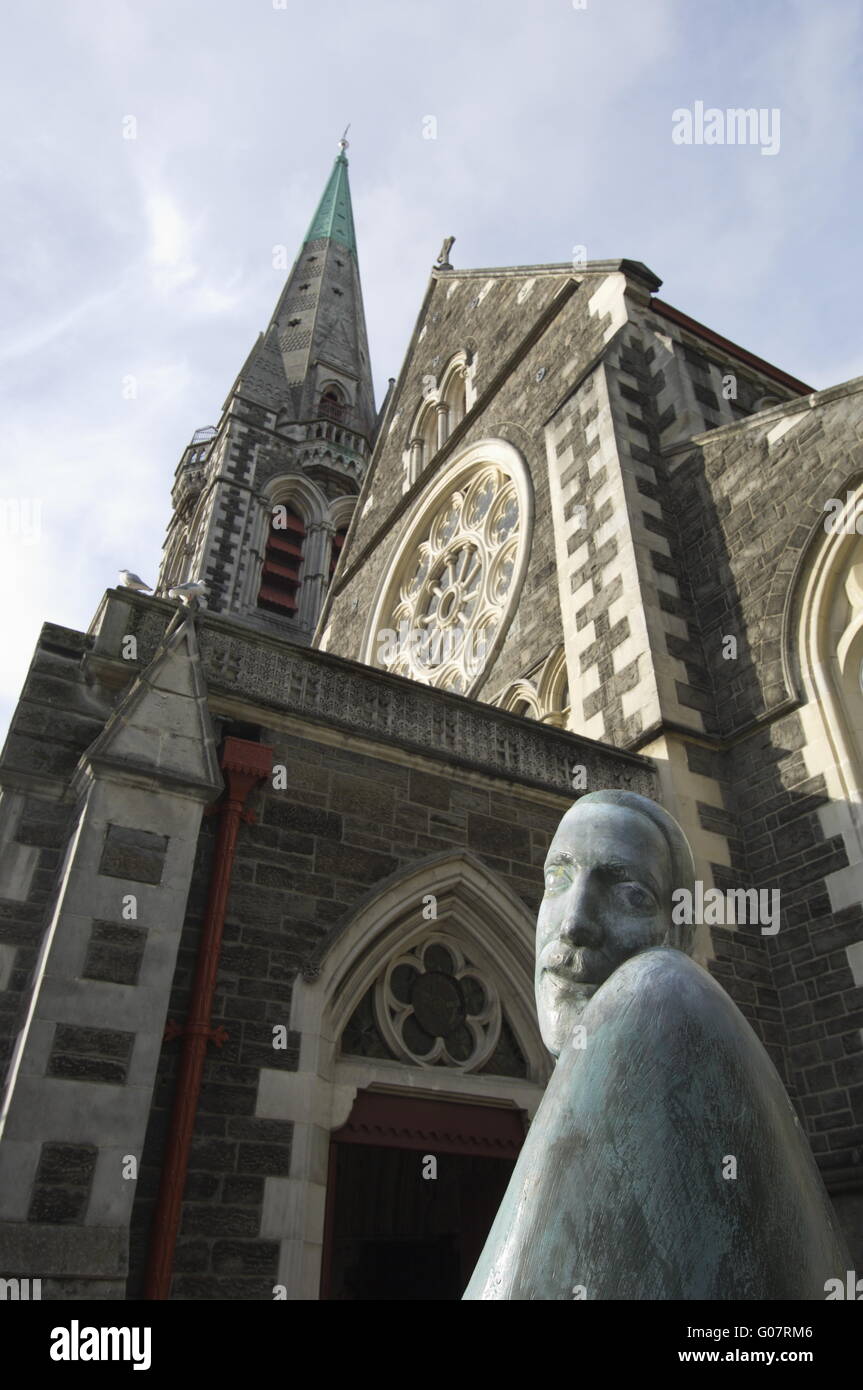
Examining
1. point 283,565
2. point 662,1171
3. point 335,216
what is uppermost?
point 335,216

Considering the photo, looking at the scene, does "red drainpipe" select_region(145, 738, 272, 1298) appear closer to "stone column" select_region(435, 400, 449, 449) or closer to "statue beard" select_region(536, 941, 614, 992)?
"statue beard" select_region(536, 941, 614, 992)

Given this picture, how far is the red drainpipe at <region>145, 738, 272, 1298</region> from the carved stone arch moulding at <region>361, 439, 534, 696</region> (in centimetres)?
632

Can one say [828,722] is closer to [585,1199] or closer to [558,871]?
[558,871]

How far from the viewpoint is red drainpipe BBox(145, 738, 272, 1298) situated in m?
4.34

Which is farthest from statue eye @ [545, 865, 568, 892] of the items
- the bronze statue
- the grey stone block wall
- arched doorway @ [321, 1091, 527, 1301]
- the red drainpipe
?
arched doorway @ [321, 1091, 527, 1301]

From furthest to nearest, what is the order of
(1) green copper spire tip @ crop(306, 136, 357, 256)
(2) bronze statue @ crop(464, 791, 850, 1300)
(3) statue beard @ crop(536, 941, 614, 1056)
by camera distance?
1. (1) green copper spire tip @ crop(306, 136, 357, 256)
2. (3) statue beard @ crop(536, 941, 614, 1056)
3. (2) bronze statue @ crop(464, 791, 850, 1300)

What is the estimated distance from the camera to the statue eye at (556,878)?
2143 mm

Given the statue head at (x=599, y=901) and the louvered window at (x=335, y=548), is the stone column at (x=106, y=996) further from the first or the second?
the louvered window at (x=335, y=548)

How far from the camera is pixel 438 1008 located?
6.25 meters

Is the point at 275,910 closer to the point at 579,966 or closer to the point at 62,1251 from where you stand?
the point at 62,1251

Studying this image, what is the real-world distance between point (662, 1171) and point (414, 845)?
506cm

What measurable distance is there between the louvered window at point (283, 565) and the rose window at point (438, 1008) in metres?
25.6

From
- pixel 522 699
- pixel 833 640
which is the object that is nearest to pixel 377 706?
pixel 833 640

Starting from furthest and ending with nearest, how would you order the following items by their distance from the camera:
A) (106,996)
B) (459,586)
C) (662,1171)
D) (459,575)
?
1. (459,575)
2. (459,586)
3. (106,996)
4. (662,1171)
